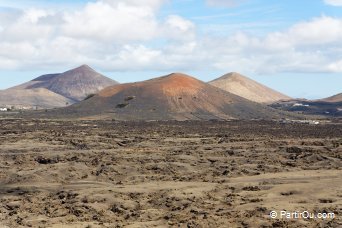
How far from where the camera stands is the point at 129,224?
22656 millimetres

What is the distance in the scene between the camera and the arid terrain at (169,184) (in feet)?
76.8

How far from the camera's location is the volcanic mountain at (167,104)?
354 ft

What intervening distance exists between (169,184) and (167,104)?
83.4 meters

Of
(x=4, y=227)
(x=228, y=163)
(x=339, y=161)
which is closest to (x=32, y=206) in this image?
(x=4, y=227)

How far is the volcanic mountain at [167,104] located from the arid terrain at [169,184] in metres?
54.0

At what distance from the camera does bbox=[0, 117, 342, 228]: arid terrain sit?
2342 centimetres

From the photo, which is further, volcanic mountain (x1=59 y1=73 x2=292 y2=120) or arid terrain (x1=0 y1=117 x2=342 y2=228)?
volcanic mountain (x1=59 y1=73 x2=292 y2=120)

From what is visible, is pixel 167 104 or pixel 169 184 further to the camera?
pixel 167 104

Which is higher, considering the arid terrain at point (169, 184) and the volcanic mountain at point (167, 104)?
the volcanic mountain at point (167, 104)

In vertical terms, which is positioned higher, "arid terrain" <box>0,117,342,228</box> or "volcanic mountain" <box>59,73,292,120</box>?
"volcanic mountain" <box>59,73,292,120</box>

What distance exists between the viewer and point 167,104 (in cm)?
11419

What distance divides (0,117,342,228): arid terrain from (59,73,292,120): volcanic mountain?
54.0m

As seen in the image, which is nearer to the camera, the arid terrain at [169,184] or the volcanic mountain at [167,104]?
the arid terrain at [169,184]

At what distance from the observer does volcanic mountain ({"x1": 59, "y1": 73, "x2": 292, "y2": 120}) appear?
354ft
